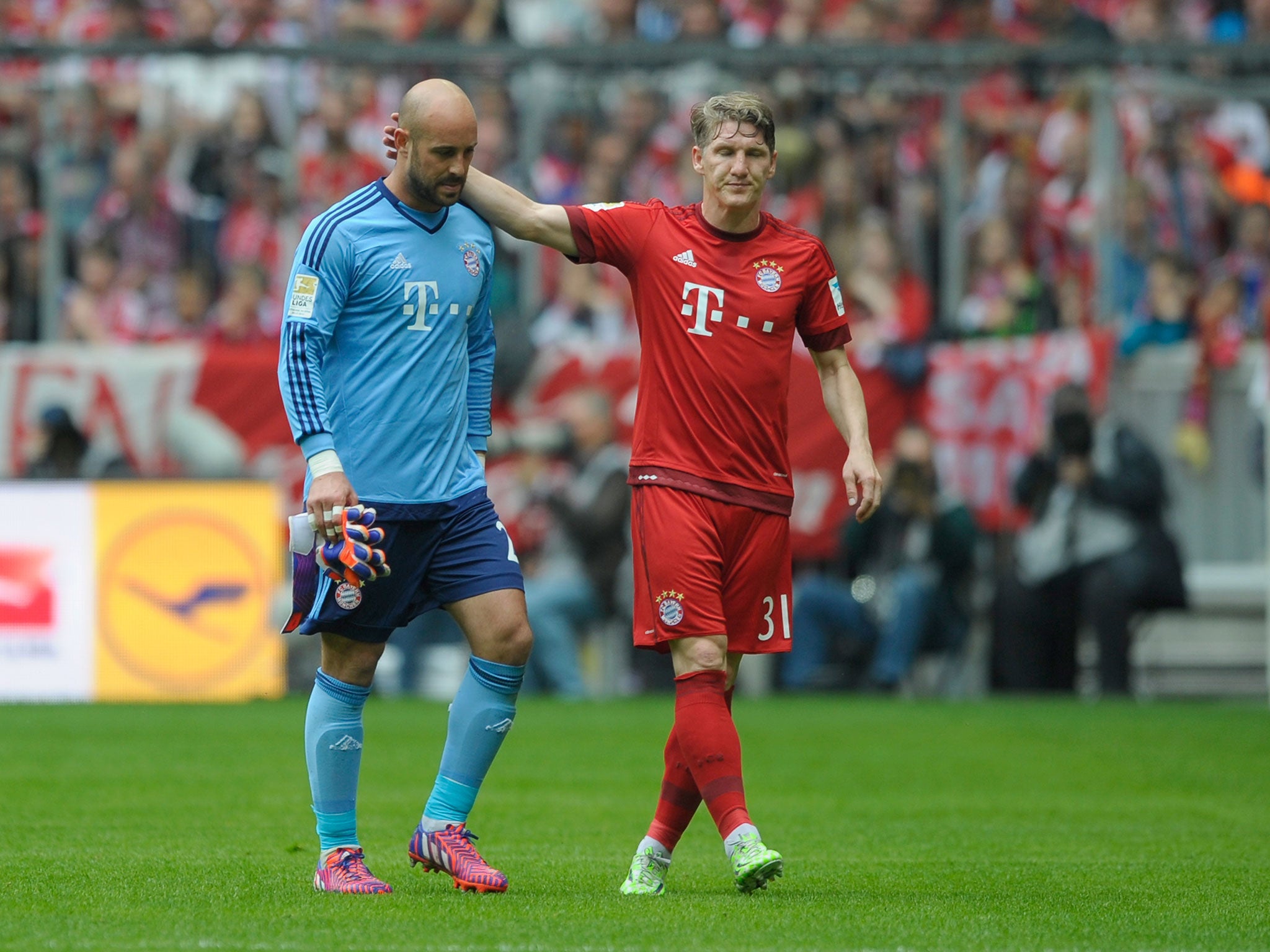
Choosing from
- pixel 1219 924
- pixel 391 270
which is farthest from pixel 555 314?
pixel 1219 924

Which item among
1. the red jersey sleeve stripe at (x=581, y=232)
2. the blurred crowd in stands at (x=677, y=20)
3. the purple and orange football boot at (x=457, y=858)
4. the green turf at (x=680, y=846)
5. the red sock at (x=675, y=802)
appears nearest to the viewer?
the green turf at (x=680, y=846)

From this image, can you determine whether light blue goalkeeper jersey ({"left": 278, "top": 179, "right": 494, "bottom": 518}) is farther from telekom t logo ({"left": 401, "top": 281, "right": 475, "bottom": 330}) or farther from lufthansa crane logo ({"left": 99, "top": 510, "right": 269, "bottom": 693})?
lufthansa crane logo ({"left": 99, "top": 510, "right": 269, "bottom": 693})

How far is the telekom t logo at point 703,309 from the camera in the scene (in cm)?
643

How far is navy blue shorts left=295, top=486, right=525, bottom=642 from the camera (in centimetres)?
623

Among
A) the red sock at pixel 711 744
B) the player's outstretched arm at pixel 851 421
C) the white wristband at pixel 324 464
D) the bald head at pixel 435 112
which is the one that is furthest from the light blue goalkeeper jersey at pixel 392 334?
the player's outstretched arm at pixel 851 421

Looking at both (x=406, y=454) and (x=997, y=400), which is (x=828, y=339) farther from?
(x=997, y=400)

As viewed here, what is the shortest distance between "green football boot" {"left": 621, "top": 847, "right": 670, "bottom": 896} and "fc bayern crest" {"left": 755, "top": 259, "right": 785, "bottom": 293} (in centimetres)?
186

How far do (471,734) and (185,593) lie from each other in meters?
7.86

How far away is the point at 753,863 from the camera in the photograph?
5.88 m

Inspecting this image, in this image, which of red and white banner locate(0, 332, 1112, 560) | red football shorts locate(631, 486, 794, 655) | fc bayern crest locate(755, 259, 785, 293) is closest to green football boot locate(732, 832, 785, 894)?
red football shorts locate(631, 486, 794, 655)

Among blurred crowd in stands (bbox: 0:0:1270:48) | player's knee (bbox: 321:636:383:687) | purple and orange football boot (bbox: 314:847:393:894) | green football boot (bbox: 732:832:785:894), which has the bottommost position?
purple and orange football boot (bbox: 314:847:393:894)

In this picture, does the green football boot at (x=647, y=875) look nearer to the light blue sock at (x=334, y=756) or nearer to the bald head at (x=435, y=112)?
the light blue sock at (x=334, y=756)

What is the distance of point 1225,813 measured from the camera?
8.73 metres

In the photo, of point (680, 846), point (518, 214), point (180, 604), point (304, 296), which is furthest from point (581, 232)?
point (180, 604)
